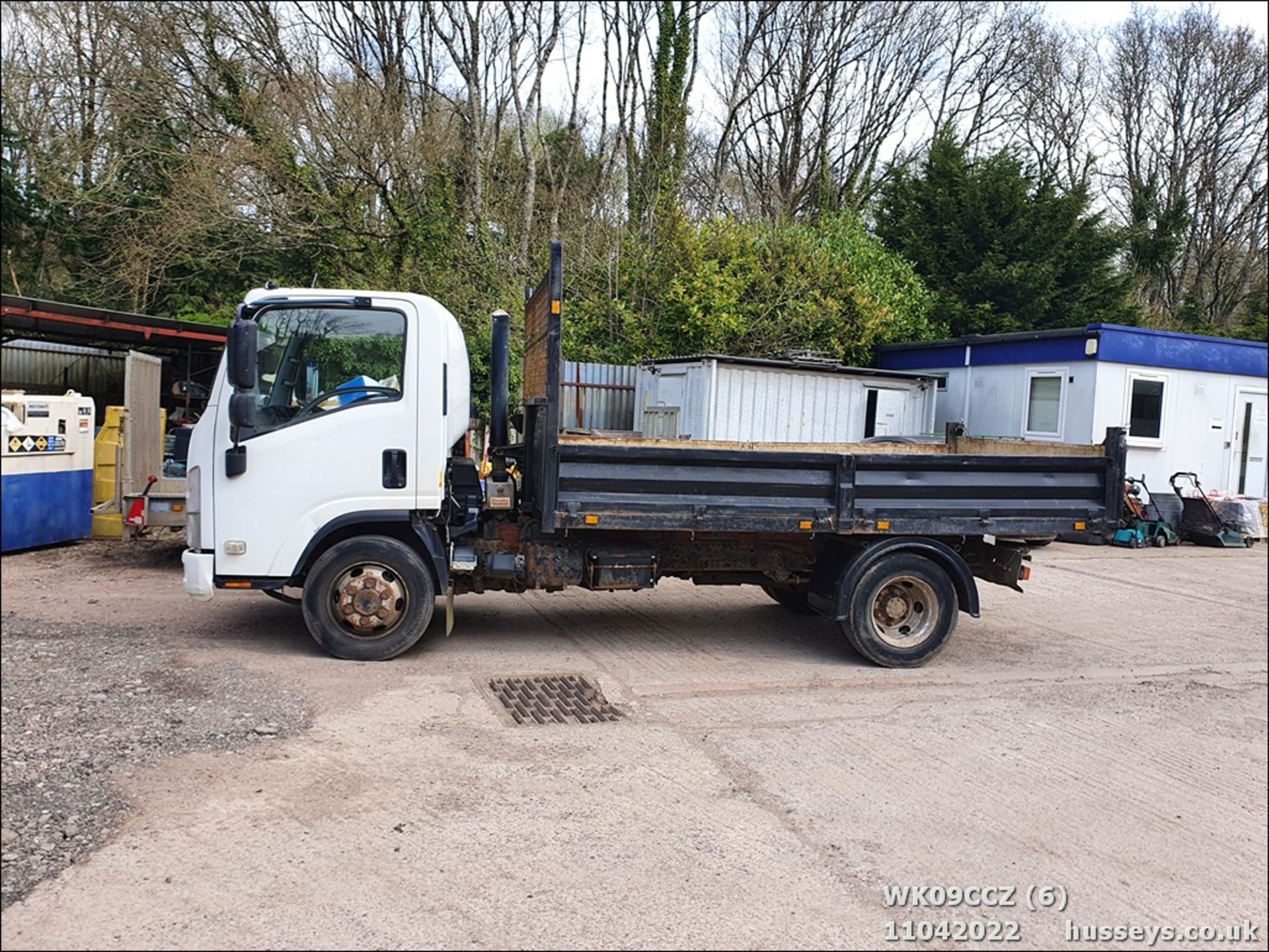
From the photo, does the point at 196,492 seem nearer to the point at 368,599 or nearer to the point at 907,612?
the point at 368,599

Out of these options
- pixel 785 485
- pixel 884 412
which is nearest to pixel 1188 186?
pixel 884 412

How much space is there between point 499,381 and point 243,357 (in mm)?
2284

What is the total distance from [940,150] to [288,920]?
25545 mm

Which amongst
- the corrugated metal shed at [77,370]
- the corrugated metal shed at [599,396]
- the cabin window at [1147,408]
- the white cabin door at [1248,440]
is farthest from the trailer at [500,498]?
the white cabin door at [1248,440]

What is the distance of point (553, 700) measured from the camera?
6.43 meters

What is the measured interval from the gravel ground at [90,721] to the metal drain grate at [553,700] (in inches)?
49.3

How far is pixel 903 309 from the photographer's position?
20.6 m

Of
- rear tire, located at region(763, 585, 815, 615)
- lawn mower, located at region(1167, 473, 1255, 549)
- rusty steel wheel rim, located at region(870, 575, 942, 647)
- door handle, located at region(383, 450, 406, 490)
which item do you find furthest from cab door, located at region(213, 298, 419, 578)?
lawn mower, located at region(1167, 473, 1255, 549)

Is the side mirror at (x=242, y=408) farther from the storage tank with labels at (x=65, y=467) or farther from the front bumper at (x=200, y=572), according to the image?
the storage tank with labels at (x=65, y=467)

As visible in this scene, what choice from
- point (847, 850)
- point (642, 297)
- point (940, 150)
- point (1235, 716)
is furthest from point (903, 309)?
point (847, 850)

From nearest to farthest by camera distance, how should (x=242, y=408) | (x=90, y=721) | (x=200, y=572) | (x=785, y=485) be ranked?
(x=90, y=721), (x=242, y=408), (x=200, y=572), (x=785, y=485)

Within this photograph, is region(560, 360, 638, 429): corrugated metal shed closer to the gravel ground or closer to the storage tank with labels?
the storage tank with labels

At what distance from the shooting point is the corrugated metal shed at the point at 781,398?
15.7 metres

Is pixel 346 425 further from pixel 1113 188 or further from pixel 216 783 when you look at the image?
pixel 1113 188
